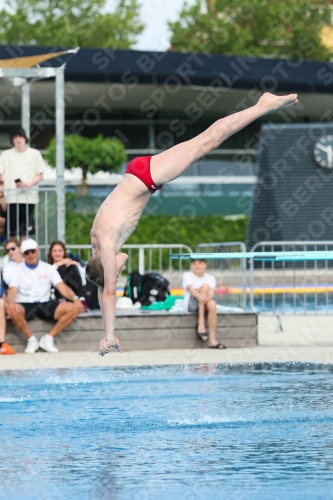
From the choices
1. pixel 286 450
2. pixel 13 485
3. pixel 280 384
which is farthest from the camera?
pixel 280 384

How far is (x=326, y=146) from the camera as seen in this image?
25625 mm

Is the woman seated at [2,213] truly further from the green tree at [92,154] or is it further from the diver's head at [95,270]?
the green tree at [92,154]

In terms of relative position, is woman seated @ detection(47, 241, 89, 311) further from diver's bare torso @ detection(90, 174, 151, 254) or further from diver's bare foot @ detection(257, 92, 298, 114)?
diver's bare foot @ detection(257, 92, 298, 114)

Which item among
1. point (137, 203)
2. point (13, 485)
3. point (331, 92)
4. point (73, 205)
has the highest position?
point (331, 92)

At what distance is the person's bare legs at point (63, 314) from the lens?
12.9m

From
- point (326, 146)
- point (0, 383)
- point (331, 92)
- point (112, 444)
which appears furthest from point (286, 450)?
point (331, 92)

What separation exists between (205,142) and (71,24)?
60.1m

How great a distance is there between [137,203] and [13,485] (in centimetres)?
325

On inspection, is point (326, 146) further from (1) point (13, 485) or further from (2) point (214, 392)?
(1) point (13, 485)

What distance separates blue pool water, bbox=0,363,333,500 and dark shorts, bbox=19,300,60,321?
190cm

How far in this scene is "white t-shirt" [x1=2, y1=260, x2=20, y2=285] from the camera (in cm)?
1289

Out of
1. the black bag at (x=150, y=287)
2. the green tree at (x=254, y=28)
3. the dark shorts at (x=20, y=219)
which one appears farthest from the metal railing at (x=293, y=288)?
the green tree at (x=254, y=28)

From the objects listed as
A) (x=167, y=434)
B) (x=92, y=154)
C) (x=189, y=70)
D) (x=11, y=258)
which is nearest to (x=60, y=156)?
(x=11, y=258)

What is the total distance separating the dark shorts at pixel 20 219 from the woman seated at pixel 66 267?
766 millimetres
